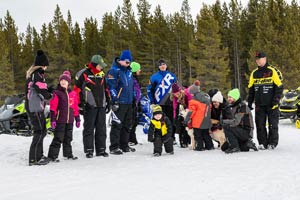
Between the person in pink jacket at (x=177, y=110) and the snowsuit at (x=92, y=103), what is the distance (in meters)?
1.89

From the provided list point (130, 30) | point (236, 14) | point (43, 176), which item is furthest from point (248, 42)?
point (43, 176)

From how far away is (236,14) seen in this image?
40500mm

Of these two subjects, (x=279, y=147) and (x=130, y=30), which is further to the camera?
(x=130, y=30)

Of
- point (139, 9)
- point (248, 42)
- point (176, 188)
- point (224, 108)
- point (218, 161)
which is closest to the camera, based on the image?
point (176, 188)

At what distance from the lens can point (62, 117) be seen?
644 cm

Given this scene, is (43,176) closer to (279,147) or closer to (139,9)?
(279,147)

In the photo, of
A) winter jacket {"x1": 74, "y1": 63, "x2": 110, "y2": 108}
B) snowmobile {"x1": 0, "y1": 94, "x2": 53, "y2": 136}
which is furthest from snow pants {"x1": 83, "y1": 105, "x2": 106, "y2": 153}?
snowmobile {"x1": 0, "y1": 94, "x2": 53, "y2": 136}

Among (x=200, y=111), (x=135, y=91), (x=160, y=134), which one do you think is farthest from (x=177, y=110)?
(x=160, y=134)

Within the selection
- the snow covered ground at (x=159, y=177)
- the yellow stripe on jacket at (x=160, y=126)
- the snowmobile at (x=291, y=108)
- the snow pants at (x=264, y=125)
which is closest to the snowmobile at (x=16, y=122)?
the snow covered ground at (x=159, y=177)

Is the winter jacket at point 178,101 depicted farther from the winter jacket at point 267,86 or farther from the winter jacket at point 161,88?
the winter jacket at point 267,86

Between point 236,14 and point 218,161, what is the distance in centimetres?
3697

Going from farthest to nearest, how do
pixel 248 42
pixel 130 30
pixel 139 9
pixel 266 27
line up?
1. pixel 139 9
2. pixel 130 30
3. pixel 248 42
4. pixel 266 27

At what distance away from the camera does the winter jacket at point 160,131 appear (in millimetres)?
7055

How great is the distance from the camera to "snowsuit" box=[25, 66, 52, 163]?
238 inches
